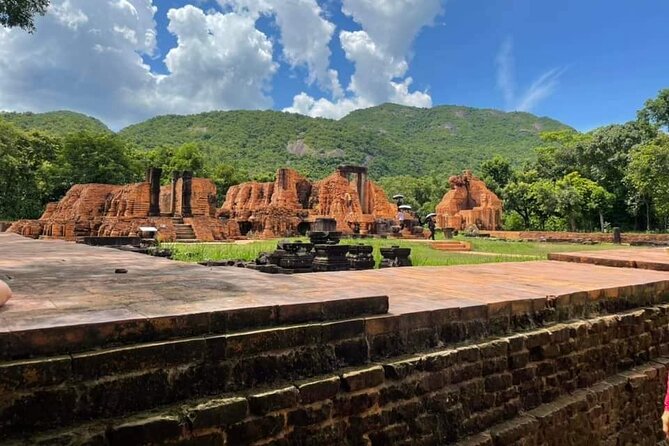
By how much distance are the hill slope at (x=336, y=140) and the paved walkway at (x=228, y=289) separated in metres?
74.8

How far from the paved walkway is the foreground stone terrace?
26mm

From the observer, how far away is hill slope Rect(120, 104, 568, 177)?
8781 centimetres

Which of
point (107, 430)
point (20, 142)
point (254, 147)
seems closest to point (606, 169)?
point (107, 430)

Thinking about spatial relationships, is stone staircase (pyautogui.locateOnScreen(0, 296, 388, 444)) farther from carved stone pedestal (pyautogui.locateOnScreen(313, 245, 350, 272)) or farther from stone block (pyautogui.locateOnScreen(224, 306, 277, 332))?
carved stone pedestal (pyautogui.locateOnScreen(313, 245, 350, 272))

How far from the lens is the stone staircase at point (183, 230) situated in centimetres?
2592

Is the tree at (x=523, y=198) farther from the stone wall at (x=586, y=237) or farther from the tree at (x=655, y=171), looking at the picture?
the tree at (x=655, y=171)

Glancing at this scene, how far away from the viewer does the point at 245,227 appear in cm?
3384

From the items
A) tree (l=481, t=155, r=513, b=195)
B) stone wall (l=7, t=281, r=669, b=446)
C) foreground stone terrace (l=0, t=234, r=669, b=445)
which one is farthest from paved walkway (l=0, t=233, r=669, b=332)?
tree (l=481, t=155, r=513, b=195)

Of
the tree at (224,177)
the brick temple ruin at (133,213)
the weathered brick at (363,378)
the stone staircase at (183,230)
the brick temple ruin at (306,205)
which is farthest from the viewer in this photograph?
the tree at (224,177)

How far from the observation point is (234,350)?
2508 millimetres

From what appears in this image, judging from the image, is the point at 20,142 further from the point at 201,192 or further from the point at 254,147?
the point at 254,147

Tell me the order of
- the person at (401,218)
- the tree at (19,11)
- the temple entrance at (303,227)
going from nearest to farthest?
the tree at (19,11)
the person at (401,218)
the temple entrance at (303,227)

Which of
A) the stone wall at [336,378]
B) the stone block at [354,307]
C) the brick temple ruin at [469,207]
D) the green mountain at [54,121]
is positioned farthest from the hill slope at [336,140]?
the stone block at [354,307]

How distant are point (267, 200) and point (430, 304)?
1374 inches
